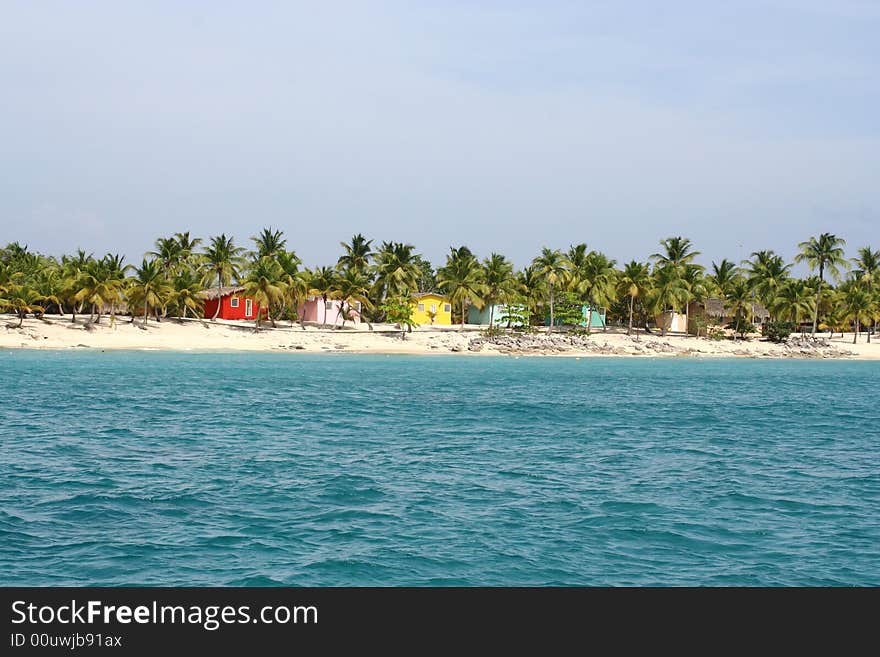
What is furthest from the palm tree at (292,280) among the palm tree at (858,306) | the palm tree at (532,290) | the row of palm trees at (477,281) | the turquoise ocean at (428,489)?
the palm tree at (858,306)

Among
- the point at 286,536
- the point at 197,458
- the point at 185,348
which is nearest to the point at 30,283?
the point at 185,348

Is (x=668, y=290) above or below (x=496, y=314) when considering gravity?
above

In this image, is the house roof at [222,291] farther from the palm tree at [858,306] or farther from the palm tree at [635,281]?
the palm tree at [858,306]

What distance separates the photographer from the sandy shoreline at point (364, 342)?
72062mm

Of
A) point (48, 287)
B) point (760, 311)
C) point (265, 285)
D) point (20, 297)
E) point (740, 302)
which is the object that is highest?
point (740, 302)

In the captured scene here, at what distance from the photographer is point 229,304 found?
89.4 m

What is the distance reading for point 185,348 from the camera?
239 feet

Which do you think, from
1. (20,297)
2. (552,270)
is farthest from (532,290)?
(20,297)

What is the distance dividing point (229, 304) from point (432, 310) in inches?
873

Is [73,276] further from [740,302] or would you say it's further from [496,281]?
[740,302]

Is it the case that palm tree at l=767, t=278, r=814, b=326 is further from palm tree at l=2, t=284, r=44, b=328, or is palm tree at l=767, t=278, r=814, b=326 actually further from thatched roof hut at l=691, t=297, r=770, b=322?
palm tree at l=2, t=284, r=44, b=328
